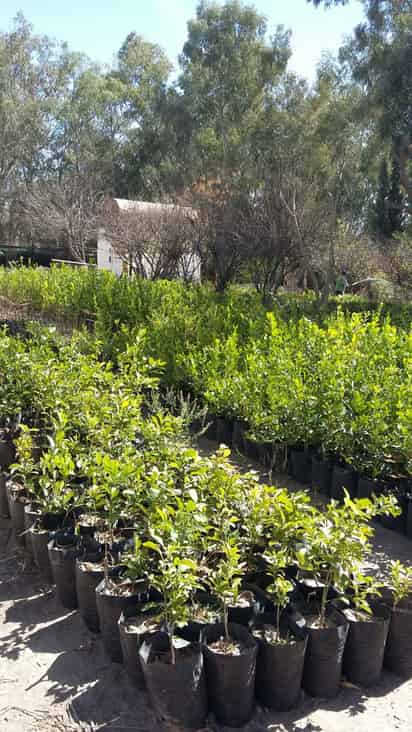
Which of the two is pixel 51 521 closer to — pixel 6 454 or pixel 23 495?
pixel 23 495

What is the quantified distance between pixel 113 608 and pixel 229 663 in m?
0.55

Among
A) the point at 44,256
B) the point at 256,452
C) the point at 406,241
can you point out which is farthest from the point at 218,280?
the point at 44,256

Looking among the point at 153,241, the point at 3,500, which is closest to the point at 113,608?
the point at 3,500

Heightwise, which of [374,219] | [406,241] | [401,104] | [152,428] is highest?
[401,104]

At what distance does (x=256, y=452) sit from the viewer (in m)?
4.55

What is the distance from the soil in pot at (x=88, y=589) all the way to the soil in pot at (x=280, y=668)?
0.74m

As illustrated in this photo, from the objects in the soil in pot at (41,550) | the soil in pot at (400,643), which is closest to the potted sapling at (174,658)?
the soil in pot at (400,643)

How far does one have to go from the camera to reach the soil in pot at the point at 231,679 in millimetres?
1995

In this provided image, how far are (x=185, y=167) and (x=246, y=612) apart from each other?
32244 mm

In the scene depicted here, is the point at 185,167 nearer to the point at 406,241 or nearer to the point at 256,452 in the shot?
the point at 406,241

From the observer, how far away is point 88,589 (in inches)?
99.0

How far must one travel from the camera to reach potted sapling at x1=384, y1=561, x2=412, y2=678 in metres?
2.27

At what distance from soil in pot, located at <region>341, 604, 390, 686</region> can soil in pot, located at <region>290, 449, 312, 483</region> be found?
1.84 meters

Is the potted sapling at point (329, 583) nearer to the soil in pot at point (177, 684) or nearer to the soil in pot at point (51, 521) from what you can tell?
the soil in pot at point (177, 684)
